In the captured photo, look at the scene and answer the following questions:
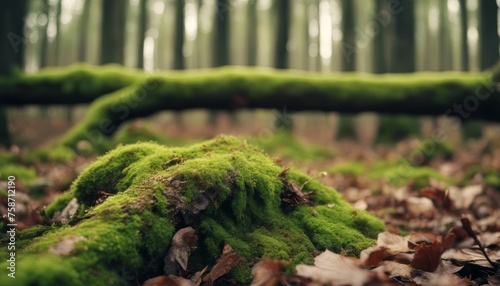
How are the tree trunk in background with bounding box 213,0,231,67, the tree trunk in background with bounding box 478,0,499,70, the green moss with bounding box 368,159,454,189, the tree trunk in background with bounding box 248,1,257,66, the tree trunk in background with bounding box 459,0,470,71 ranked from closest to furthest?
the green moss with bounding box 368,159,454,189
the tree trunk in background with bounding box 478,0,499,70
the tree trunk in background with bounding box 213,0,231,67
the tree trunk in background with bounding box 248,1,257,66
the tree trunk in background with bounding box 459,0,470,71

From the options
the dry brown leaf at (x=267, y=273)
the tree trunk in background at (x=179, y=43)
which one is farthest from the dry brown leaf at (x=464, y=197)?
the tree trunk in background at (x=179, y=43)

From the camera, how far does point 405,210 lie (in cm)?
363

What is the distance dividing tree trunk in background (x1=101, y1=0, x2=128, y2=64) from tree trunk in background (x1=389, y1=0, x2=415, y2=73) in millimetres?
7976

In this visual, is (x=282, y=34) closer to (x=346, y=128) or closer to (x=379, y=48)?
(x=379, y=48)

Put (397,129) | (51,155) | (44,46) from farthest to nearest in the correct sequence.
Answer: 1. (44,46)
2. (397,129)
3. (51,155)

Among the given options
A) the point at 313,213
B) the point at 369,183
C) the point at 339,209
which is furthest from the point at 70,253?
the point at 369,183

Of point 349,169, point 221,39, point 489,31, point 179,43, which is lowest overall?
point 349,169

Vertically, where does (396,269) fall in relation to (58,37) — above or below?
below

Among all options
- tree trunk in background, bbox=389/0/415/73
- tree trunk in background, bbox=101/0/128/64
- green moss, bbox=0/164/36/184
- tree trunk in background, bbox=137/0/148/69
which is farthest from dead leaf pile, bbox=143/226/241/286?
tree trunk in background, bbox=137/0/148/69

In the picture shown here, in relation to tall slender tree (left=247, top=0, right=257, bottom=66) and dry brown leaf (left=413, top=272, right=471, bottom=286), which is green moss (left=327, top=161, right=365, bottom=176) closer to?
dry brown leaf (left=413, top=272, right=471, bottom=286)

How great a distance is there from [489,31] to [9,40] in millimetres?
13453

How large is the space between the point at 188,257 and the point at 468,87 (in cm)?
680

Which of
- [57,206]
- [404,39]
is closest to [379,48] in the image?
[404,39]

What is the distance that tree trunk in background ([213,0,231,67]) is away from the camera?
17.0 meters
